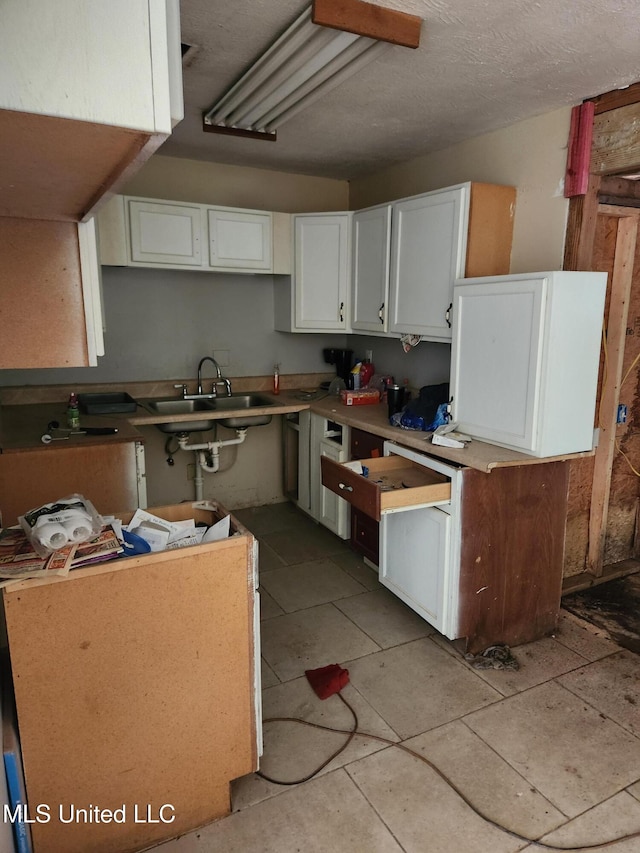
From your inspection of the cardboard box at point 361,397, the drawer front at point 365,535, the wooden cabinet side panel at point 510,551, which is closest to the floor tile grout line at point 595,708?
the wooden cabinet side panel at point 510,551

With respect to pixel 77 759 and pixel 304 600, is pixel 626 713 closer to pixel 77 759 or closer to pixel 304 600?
pixel 304 600

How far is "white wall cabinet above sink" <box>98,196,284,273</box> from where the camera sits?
3.13 m

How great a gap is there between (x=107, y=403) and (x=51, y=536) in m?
2.16

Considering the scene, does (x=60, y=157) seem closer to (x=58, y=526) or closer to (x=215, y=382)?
(x=58, y=526)

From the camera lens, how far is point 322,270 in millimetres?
3637

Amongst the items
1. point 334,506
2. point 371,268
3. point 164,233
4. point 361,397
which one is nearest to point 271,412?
point 361,397

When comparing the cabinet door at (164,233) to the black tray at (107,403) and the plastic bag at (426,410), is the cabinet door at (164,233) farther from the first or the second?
the plastic bag at (426,410)

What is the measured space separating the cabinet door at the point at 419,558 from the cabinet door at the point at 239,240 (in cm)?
185

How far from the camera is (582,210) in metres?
2.45

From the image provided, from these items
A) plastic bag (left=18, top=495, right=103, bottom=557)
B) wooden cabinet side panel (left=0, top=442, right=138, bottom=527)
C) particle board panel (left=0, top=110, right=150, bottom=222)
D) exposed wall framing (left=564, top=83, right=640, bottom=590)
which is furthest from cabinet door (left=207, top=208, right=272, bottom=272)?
particle board panel (left=0, top=110, right=150, bottom=222)

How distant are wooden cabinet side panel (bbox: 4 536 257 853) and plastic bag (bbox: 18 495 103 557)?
0.36ft

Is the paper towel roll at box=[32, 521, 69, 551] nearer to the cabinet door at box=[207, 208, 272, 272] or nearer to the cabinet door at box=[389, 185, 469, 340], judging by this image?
the cabinet door at box=[389, 185, 469, 340]

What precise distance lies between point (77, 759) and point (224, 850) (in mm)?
513

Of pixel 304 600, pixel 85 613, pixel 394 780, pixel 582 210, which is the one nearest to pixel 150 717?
pixel 85 613
